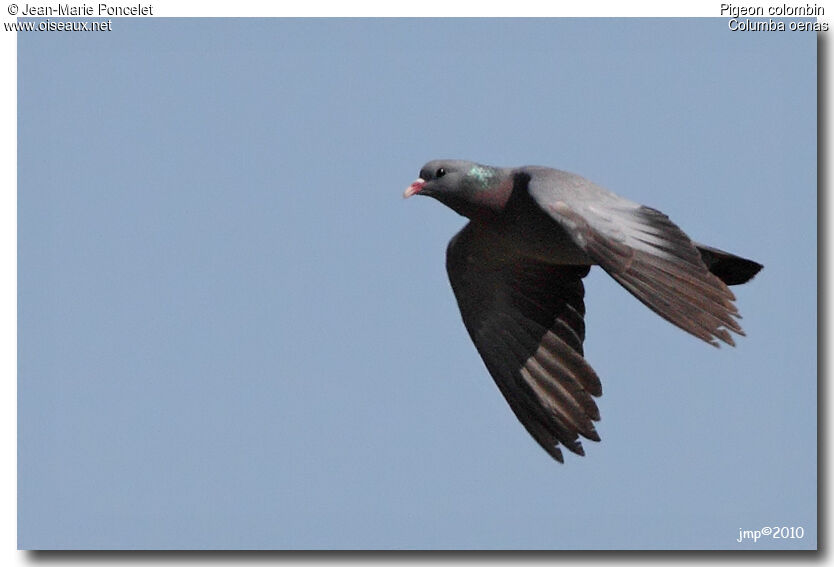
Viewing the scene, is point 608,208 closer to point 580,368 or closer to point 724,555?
point 580,368

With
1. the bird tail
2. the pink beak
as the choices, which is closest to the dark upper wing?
the pink beak

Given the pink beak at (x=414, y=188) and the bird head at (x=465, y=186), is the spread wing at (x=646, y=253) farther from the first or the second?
the pink beak at (x=414, y=188)

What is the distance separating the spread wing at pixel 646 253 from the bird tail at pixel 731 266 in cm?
80

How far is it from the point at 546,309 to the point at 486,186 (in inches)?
46.5

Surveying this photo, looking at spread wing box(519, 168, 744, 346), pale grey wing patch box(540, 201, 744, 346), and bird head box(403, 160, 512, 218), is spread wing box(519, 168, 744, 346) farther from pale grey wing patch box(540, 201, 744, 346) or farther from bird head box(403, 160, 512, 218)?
bird head box(403, 160, 512, 218)

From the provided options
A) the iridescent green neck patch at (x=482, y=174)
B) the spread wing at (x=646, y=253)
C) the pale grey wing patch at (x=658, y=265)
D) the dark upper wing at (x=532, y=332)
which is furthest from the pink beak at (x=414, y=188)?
the pale grey wing patch at (x=658, y=265)

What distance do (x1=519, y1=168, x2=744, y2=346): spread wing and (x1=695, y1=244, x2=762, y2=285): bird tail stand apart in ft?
2.63

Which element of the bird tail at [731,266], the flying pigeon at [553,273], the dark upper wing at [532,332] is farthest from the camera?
the dark upper wing at [532,332]

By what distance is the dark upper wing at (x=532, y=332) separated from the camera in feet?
32.5

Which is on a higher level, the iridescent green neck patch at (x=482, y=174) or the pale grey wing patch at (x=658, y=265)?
the iridescent green neck patch at (x=482, y=174)

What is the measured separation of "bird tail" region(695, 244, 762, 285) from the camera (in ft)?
31.1

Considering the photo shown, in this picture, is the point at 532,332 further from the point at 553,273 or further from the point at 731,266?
the point at 731,266

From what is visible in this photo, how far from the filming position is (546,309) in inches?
404
